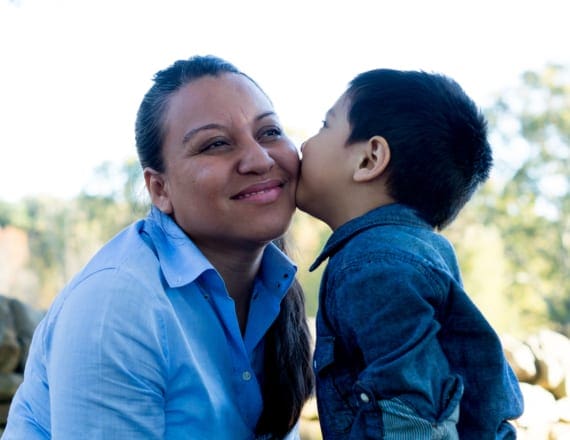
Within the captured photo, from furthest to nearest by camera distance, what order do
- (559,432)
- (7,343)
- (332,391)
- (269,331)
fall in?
1. (559,432)
2. (7,343)
3. (269,331)
4. (332,391)

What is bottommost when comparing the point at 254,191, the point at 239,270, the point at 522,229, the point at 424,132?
the point at 522,229

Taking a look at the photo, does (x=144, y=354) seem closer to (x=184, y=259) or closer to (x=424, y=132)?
(x=184, y=259)

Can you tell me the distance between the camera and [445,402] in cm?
159

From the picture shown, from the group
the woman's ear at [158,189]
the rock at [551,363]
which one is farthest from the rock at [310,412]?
the woman's ear at [158,189]

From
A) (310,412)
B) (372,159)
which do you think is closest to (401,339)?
(372,159)

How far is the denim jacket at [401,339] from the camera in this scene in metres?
1.54

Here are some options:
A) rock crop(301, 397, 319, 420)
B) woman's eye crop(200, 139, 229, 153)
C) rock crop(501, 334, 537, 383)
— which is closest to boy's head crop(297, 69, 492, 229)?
woman's eye crop(200, 139, 229, 153)

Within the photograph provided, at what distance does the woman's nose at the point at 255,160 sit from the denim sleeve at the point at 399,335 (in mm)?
401

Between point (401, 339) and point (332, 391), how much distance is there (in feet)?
0.78

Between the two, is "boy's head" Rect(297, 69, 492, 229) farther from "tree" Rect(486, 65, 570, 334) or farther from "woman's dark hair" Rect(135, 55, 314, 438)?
"tree" Rect(486, 65, 570, 334)

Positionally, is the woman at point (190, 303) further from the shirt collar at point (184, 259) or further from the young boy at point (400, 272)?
the young boy at point (400, 272)

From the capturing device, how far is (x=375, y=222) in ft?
5.89

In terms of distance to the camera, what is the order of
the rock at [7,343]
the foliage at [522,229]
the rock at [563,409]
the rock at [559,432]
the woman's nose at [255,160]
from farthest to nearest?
the foliage at [522,229] → the rock at [563,409] → the rock at [559,432] → the rock at [7,343] → the woman's nose at [255,160]

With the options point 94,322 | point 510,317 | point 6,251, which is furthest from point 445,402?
point 6,251
